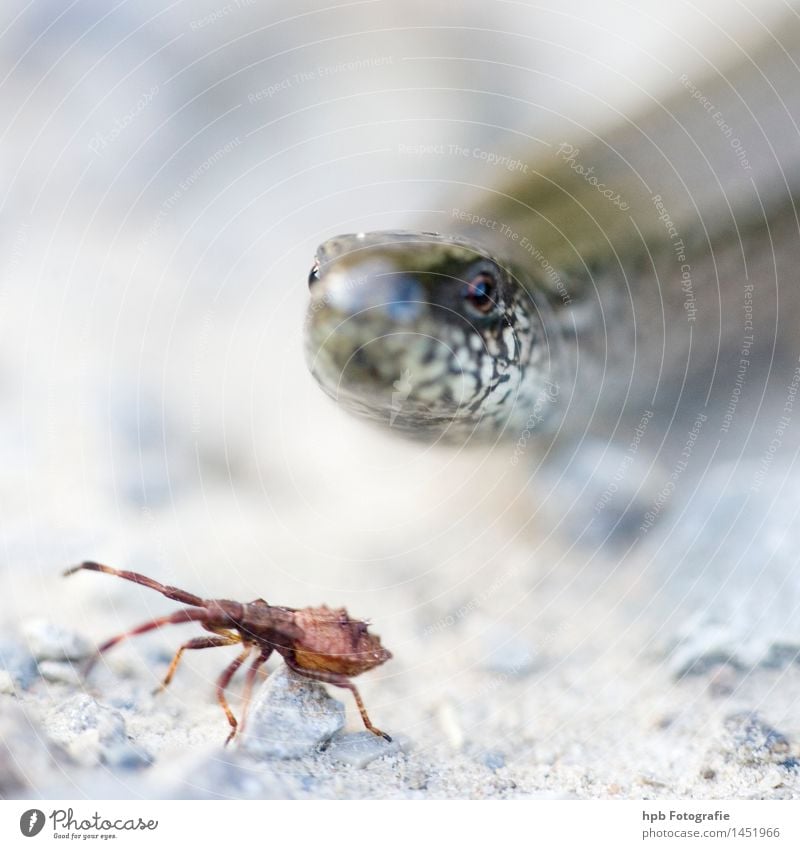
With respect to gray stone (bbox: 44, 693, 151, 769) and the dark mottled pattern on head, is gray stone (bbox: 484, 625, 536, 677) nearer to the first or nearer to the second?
the dark mottled pattern on head

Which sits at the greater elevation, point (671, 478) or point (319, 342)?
point (319, 342)

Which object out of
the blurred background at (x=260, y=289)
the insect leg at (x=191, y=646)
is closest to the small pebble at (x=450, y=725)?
the blurred background at (x=260, y=289)

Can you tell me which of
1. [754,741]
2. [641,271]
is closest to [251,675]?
[754,741]

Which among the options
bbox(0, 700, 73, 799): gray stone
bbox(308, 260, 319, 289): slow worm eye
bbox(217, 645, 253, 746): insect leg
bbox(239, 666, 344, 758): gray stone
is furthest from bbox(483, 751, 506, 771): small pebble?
bbox(308, 260, 319, 289): slow worm eye

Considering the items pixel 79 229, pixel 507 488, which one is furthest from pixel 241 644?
pixel 79 229

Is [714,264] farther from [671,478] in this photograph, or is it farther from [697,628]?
[697,628]

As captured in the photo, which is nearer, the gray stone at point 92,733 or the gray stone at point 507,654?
the gray stone at point 92,733

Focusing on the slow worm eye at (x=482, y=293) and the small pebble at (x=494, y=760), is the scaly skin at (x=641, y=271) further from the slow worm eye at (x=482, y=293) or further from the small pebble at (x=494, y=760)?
the small pebble at (x=494, y=760)
